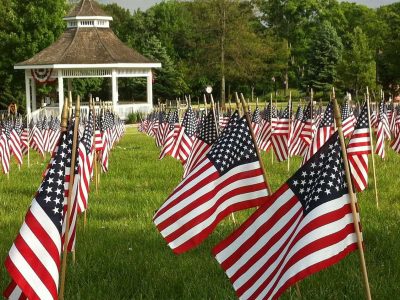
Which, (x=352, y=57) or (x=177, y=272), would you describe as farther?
(x=352, y=57)

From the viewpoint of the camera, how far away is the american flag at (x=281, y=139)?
746 inches

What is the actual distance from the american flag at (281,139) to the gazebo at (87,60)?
84.6 ft

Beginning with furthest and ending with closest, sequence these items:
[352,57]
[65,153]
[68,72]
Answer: [352,57], [68,72], [65,153]

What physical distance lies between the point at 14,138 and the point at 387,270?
13866mm

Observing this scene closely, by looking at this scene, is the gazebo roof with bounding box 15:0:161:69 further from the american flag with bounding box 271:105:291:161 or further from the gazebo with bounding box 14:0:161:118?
the american flag with bounding box 271:105:291:161

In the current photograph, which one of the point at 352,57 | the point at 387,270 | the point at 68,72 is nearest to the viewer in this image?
the point at 387,270

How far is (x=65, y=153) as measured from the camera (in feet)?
19.4

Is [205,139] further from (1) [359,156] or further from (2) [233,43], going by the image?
(2) [233,43]

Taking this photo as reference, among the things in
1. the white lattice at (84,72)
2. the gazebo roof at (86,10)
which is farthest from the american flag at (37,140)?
the gazebo roof at (86,10)

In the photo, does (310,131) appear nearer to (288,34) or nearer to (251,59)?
(251,59)

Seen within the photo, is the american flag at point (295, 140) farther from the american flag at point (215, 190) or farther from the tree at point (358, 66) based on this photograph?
the tree at point (358, 66)

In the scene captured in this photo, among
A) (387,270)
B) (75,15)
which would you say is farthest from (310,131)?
(75,15)

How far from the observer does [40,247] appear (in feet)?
18.3

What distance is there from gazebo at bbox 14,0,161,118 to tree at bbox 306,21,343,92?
20.9 metres
